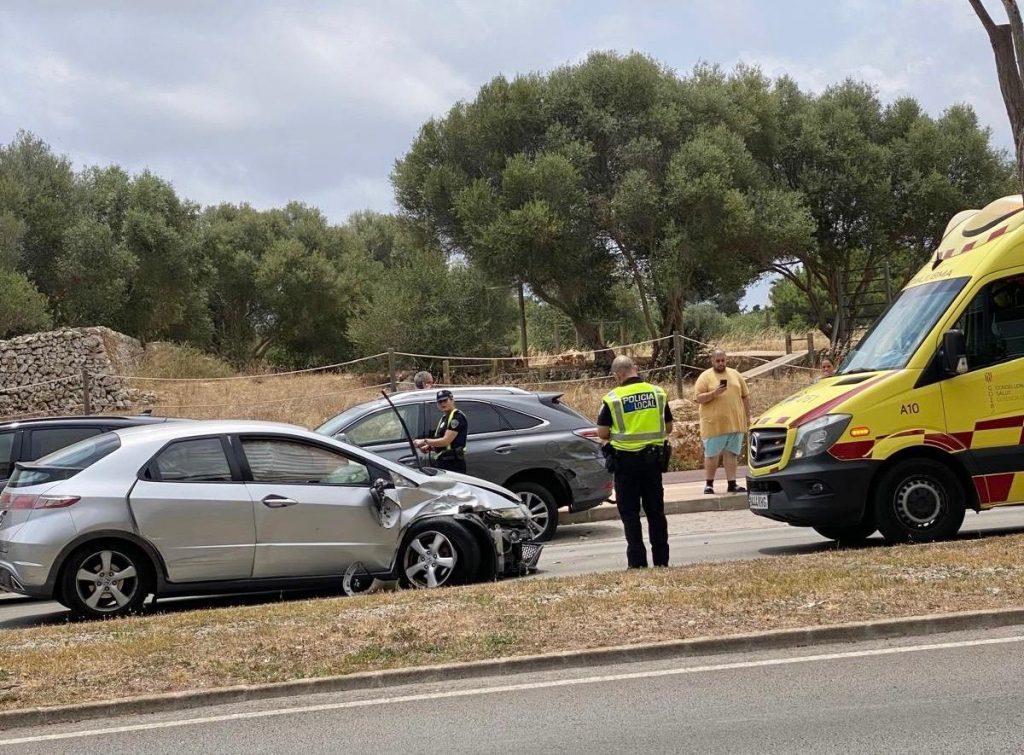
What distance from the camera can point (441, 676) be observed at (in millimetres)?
6867

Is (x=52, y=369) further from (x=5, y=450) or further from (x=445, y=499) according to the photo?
(x=445, y=499)

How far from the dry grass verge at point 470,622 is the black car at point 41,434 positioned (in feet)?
13.4

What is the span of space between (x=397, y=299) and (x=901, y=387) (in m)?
25.4

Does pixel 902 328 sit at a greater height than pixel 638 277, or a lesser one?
lesser

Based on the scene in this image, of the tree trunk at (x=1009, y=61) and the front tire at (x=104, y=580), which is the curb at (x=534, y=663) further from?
the tree trunk at (x=1009, y=61)

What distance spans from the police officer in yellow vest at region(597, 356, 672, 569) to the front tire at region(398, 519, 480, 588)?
1319 mm

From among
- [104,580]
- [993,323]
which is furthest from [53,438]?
[993,323]

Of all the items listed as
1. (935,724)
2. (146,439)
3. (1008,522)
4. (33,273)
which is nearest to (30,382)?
(33,273)

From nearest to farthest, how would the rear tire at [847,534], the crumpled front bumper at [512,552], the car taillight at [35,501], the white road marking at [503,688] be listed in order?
the white road marking at [503,688]
the car taillight at [35,501]
the crumpled front bumper at [512,552]
the rear tire at [847,534]

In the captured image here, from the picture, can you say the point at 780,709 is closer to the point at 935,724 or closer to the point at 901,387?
the point at 935,724

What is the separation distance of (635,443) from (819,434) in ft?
5.95

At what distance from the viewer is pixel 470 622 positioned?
7777mm

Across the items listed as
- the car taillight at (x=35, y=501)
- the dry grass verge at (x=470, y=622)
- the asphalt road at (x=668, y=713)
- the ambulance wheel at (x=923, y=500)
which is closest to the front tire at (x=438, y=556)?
the dry grass verge at (x=470, y=622)

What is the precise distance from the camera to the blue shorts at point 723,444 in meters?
15.7
